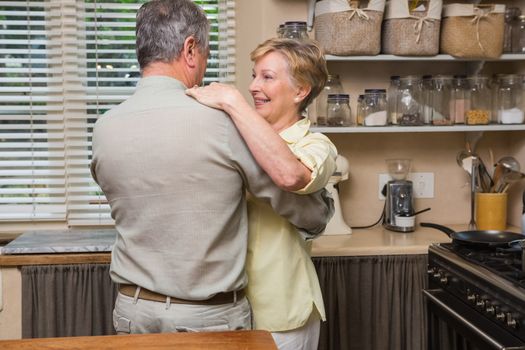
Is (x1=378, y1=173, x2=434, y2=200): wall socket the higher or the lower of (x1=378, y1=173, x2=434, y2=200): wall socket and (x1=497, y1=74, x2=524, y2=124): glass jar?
the lower

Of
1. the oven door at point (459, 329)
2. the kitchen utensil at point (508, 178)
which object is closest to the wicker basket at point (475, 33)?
the kitchen utensil at point (508, 178)

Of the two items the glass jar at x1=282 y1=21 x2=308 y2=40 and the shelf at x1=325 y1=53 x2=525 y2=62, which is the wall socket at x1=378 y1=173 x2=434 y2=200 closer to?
the shelf at x1=325 y1=53 x2=525 y2=62

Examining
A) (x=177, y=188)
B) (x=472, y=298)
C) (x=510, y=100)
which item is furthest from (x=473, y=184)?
(x=177, y=188)

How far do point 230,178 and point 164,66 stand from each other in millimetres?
308

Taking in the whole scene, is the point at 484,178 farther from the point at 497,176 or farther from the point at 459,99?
the point at 459,99

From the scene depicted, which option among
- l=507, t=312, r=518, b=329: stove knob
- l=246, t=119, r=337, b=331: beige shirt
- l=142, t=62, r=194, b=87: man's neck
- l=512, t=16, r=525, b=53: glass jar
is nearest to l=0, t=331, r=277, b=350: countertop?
l=246, t=119, r=337, b=331: beige shirt

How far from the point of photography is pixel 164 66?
163 centimetres

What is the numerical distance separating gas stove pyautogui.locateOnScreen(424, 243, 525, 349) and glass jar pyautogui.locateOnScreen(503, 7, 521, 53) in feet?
3.18

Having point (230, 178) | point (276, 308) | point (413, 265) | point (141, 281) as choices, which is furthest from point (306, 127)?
point (413, 265)

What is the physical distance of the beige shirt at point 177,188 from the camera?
1528 mm

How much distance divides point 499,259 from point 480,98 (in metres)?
0.96

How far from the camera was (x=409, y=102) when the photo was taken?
2.89m

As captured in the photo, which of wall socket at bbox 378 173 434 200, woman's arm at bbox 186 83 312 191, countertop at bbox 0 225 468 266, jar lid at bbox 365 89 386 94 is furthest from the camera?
wall socket at bbox 378 173 434 200

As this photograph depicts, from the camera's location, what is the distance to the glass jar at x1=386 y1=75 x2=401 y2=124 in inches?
114
